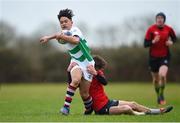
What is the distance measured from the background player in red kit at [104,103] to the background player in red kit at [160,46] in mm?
5546

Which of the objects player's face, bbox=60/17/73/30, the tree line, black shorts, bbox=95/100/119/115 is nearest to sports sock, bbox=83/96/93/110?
black shorts, bbox=95/100/119/115

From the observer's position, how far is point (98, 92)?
13.1 meters

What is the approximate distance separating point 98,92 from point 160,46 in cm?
625

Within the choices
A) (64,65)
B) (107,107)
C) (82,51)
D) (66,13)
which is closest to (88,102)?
(107,107)

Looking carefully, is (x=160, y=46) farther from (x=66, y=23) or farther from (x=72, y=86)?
(x=72, y=86)

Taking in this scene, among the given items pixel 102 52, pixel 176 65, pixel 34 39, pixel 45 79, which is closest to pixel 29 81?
pixel 45 79

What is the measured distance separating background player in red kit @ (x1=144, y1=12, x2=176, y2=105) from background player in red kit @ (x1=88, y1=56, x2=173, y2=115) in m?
5.55

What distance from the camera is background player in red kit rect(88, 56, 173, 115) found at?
12.9 metres

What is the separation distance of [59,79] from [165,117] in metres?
42.1

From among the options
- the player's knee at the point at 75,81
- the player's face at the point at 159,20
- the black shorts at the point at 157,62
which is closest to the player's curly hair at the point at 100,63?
the player's knee at the point at 75,81

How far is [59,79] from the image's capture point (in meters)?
54.5

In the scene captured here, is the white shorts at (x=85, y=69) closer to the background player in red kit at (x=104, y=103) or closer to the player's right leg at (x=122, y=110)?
the background player in red kit at (x=104, y=103)

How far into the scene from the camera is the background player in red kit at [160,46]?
1870 centimetres

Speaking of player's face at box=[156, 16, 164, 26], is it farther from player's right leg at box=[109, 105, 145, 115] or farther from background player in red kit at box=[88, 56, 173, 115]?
player's right leg at box=[109, 105, 145, 115]
